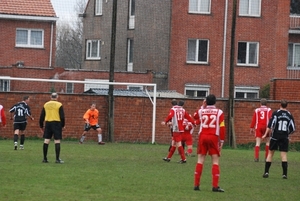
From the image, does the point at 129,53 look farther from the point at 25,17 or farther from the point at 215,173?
the point at 215,173

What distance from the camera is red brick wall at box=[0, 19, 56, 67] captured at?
50.8 meters

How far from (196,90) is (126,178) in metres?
31.9

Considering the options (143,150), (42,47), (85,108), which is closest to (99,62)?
(42,47)

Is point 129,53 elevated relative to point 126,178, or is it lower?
elevated

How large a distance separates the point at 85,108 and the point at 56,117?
13643mm

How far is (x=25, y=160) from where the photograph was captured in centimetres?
2398

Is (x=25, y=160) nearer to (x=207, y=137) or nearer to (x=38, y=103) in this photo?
(x=207, y=137)

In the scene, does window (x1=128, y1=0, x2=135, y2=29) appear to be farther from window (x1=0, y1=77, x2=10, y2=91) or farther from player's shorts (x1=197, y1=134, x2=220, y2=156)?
player's shorts (x1=197, y1=134, x2=220, y2=156)

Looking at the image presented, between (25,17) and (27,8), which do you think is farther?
(27,8)

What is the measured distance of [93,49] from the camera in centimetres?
5553

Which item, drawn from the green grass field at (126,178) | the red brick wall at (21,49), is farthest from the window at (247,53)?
the green grass field at (126,178)

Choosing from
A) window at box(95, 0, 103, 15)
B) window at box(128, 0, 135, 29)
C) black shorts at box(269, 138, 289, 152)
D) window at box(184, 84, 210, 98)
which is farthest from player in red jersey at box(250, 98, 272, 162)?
window at box(95, 0, 103, 15)

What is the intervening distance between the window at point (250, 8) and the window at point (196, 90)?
5.10 meters

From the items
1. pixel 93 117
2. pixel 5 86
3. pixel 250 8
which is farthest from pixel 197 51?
pixel 93 117
